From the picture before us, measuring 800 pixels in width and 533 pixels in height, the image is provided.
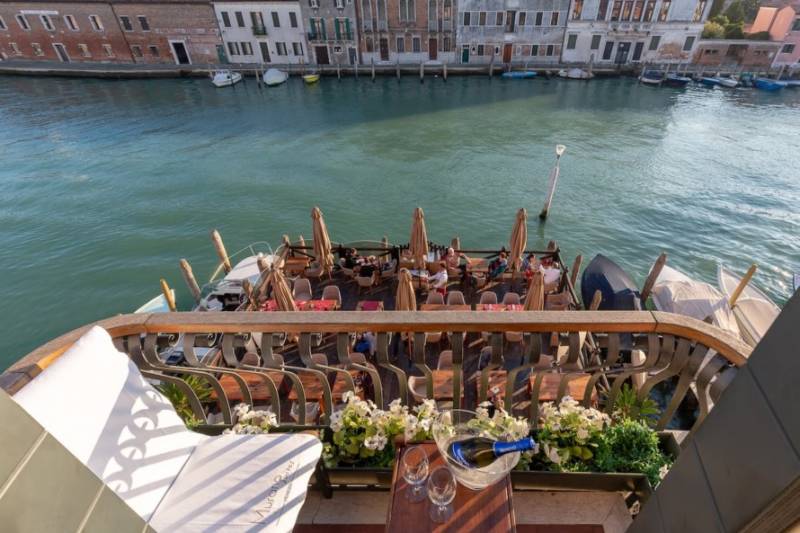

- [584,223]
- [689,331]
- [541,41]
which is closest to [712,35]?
[541,41]

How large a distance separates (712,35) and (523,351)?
54.4 metres

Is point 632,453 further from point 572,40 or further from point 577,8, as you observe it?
point 572,40

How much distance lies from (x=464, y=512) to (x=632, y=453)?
1381mm

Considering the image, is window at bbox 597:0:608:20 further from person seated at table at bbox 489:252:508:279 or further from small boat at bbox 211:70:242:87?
person seated at table at bbox 489:252:508:279

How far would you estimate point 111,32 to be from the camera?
42688 mm

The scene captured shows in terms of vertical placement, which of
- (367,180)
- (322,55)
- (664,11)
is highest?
(664,11)

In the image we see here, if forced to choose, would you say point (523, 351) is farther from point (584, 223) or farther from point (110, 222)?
point (110, 222)

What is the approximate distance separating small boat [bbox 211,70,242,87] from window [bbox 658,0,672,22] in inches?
1743

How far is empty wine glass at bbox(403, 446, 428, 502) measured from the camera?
221cm

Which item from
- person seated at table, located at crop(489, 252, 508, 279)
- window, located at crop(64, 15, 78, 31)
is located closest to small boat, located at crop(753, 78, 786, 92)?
person seated at table, located at crop(489, 252, 508, 279)

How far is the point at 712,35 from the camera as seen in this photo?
4309cm

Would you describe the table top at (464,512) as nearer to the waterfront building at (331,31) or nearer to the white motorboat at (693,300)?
the white motorboat at (693,300)

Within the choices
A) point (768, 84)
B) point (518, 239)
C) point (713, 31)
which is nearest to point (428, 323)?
point (518, 239)

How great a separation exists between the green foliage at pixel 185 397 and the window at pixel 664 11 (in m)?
52.6
